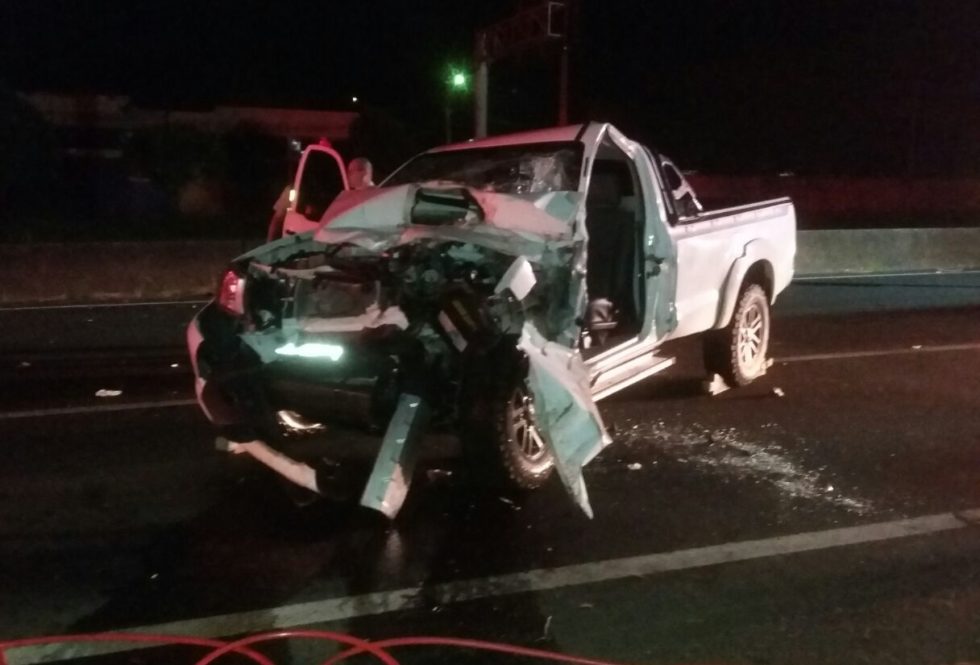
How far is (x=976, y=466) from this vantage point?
711cm

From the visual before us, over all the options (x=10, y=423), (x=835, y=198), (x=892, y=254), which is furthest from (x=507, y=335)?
(x=835, y=198)

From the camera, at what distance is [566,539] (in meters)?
5.71

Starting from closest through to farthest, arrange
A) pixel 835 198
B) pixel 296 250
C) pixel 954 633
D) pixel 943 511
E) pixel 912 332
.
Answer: pixel 954 633 → pixel 943 511 → pixel 296 250 → pixel 912 332 → pixel 835 198

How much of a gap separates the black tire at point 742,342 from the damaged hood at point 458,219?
281cm

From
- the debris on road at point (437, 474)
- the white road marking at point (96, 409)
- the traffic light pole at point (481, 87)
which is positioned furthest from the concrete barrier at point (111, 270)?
the debris on road at point (437, 474)

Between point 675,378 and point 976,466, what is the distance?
296 cm

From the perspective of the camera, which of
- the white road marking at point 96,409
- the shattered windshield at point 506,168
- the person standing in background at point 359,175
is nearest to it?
the shattered windshield at point 506,168

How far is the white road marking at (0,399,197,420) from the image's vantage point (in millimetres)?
8078

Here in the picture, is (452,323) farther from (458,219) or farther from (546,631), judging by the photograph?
(546,631)

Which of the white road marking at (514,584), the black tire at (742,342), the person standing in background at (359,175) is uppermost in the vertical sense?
the person standing in background at (359,175)

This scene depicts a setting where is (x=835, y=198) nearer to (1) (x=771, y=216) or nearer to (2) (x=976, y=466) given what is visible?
(1) (x=771, y=216)

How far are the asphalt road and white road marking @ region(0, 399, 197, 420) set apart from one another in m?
0.03

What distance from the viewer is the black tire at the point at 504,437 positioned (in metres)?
5.93

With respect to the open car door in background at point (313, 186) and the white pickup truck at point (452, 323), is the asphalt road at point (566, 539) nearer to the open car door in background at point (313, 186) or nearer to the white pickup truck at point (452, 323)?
the white pickup truck at point (452, 323)
